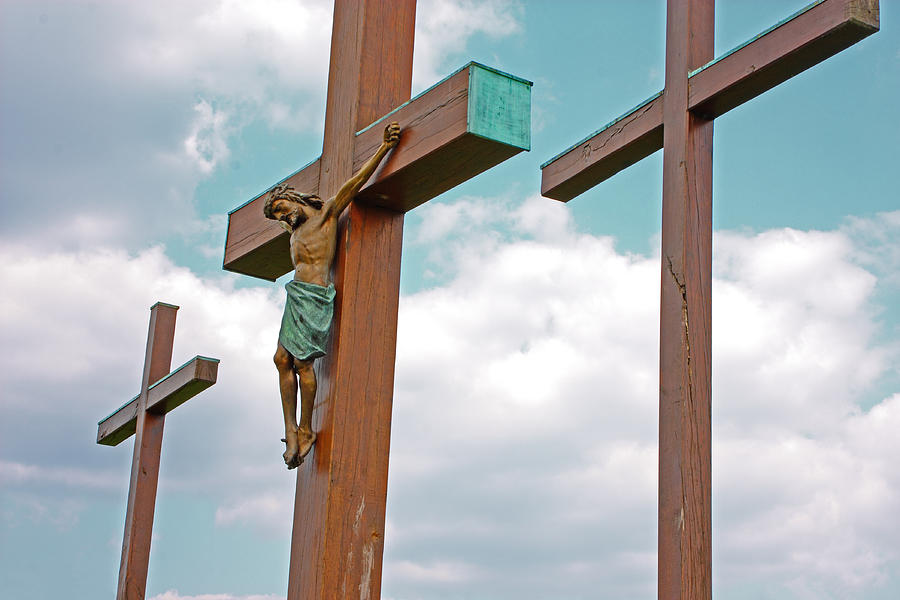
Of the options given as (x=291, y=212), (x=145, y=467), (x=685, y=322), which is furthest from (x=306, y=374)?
(x=145, y=467)

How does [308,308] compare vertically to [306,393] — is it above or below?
above

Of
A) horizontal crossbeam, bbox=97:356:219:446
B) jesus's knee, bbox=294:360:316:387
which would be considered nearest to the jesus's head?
jesus's knee, bbox=294:360:316:387

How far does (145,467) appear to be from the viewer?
6.97 m

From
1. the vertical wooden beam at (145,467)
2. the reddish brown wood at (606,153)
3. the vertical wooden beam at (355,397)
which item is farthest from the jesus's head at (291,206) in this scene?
the vertical wooden beam at (145,467)

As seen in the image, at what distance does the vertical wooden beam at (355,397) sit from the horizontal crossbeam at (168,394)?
2332 mm

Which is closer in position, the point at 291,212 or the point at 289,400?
the point at 289,400

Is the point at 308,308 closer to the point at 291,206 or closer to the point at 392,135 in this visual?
the point at 291,206

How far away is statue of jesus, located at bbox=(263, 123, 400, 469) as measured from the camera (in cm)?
423

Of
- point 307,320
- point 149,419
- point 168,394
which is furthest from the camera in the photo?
point 149,419

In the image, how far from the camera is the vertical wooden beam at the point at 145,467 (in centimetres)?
679

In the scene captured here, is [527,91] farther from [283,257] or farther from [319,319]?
[283,257]

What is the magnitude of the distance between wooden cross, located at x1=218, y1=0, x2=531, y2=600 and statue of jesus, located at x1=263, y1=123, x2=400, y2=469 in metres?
0.04

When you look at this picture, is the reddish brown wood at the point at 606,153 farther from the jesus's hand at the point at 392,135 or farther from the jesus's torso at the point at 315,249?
the jesus's torso at the point at 315,249

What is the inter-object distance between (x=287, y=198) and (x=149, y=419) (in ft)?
9.60
